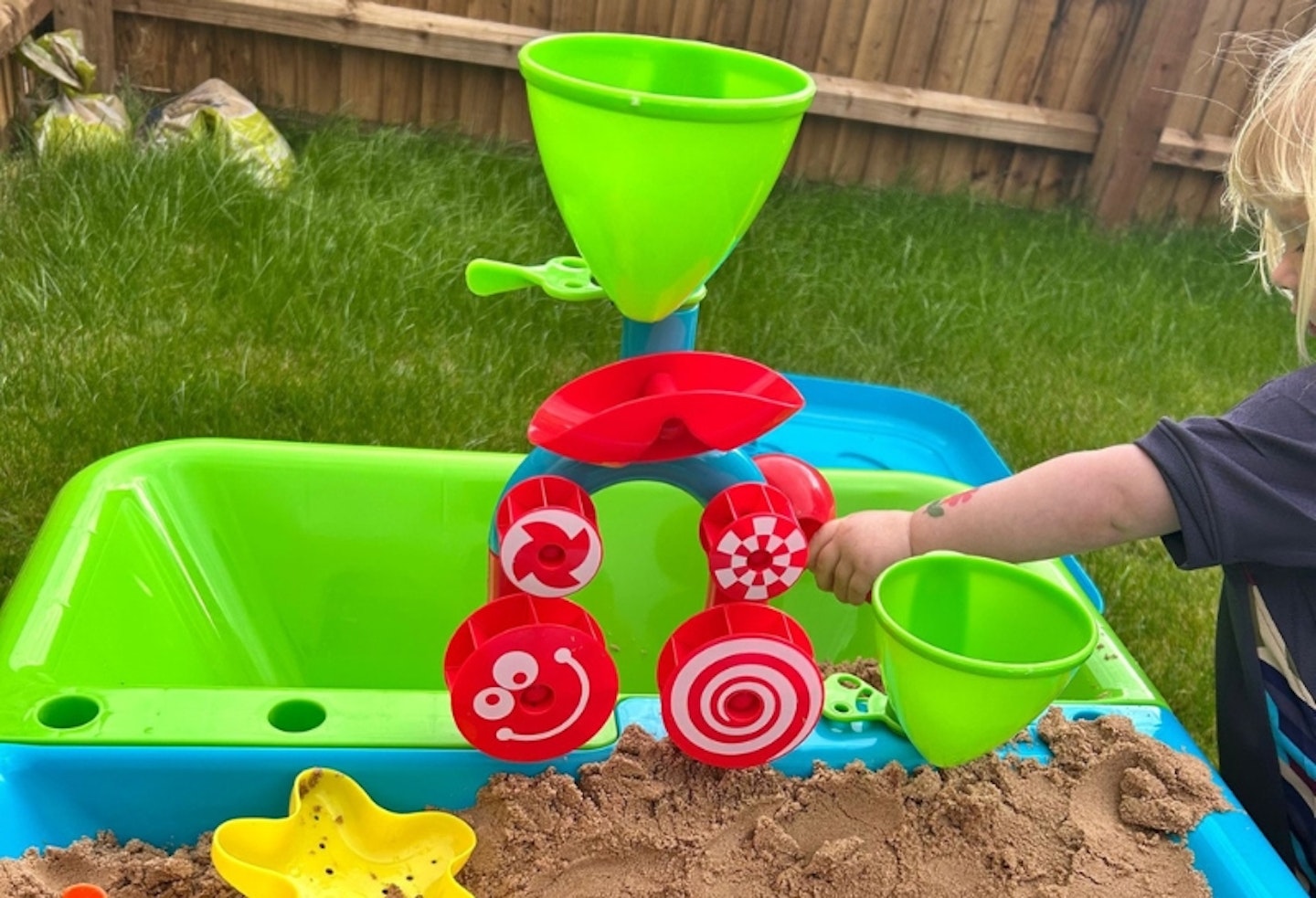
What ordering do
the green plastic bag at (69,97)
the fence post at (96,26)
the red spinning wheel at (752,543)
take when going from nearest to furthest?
the red spinning wheel at (752,543) < the green plastic bag at (69,97) < the fence post at (96,26)

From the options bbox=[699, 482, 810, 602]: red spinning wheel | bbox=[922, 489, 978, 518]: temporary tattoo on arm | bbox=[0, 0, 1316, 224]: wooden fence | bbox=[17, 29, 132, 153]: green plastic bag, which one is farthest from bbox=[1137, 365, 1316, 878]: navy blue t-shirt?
bbox=[0, 0, 1316, 224]: wooden fence

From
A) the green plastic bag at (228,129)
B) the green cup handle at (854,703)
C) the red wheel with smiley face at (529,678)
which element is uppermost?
the red wheel with smiley face at (529,678)

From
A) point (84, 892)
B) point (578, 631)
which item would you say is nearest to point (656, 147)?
point (578, 631)

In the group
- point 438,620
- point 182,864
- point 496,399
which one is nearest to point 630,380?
point 182,864

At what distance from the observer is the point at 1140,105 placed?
2.70 meters

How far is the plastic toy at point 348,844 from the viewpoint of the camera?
2.13ft

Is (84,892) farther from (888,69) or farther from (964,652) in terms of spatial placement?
(888,69)

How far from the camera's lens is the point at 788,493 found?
81 centimetres

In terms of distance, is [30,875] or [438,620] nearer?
[30,875]

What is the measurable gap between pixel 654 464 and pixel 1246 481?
35cm

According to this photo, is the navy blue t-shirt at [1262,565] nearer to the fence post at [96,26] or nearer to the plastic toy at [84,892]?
the plastic toy at [84,892]

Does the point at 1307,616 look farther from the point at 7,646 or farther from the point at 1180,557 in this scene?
the point at 7,646

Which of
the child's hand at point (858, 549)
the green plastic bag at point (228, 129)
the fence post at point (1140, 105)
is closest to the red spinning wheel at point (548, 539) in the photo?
the child's hand at point (858, 549)

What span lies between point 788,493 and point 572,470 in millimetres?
183
